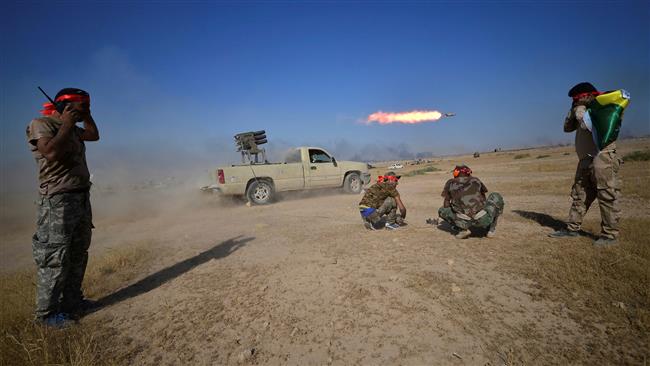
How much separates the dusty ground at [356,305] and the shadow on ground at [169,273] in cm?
3

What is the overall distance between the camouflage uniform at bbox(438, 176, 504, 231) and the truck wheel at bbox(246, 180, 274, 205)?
7.43 m

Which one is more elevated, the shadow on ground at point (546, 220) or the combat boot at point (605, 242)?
the combat boot at point (605, 242)

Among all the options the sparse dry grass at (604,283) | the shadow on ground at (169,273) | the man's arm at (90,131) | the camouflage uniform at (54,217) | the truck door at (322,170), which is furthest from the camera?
the truck door at (322,170)

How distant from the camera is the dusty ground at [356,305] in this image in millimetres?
2271

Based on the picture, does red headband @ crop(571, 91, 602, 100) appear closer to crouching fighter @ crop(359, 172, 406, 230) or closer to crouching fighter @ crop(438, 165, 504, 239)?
crouching fighter @ crop(438, 165, 504, 239)

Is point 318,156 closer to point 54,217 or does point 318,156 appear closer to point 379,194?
point 379,194

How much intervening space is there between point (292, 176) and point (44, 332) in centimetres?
897

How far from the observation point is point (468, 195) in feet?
15.9

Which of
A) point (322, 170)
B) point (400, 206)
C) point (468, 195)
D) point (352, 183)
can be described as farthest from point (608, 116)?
point (352, 183)

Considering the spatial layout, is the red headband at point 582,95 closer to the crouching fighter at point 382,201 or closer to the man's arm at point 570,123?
the man's arm at point 570,123

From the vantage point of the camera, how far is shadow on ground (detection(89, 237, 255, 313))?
3.62 m

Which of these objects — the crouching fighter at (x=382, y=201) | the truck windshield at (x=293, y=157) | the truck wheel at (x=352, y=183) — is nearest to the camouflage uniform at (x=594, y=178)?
the crouching fighter at (x=382, y=201)

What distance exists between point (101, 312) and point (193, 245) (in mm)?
2631

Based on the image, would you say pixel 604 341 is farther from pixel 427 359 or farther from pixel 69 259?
pixel 69 259
